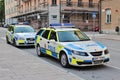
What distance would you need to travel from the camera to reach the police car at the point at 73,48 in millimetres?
10805

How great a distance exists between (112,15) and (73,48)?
106 ft

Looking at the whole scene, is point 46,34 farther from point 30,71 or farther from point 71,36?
point 30,71

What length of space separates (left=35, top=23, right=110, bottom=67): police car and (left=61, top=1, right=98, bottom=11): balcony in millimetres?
47179

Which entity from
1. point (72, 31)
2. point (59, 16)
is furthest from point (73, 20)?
point (72, 31)

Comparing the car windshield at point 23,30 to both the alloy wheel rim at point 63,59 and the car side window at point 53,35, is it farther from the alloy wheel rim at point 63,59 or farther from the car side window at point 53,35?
the alloy wheel rim at point 63,59

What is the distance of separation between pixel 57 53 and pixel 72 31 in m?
1.33

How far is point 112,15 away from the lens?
140ft

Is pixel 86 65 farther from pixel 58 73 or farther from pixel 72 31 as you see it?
pixel 72 31

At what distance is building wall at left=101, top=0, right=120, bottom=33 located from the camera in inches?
1639

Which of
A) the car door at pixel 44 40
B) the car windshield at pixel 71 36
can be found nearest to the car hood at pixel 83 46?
the car windshield at pixel 71 36

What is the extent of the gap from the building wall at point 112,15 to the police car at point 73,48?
28791 mm

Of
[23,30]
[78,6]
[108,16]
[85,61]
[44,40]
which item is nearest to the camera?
[85,61]

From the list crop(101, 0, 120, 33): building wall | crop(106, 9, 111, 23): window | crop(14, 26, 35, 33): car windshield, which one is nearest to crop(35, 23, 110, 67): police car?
crop(14, 26, 35, 33): car windshield

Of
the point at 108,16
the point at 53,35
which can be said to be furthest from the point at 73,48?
the point at 108,16
